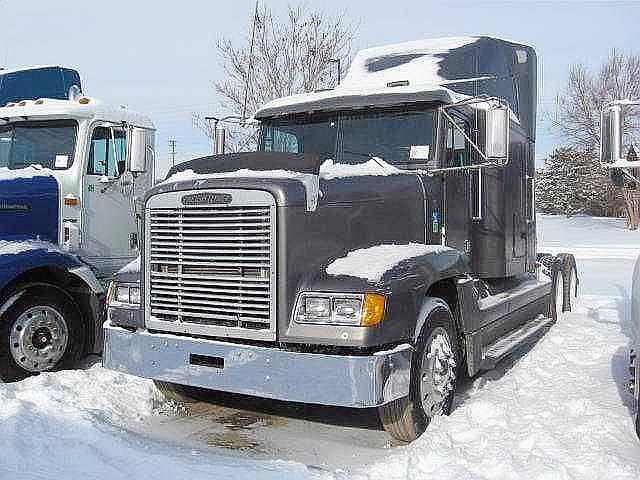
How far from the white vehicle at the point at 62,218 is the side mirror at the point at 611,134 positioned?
461cm

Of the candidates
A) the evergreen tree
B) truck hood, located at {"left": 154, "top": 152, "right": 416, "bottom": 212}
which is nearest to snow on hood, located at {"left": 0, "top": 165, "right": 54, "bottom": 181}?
truck hood, located at {"left": 154, "top": 152, "right": 416, "bottom": 212}

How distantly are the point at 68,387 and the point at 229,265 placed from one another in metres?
2.29

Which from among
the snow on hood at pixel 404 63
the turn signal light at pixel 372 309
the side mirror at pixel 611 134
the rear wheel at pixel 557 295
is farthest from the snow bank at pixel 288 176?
the rear wheel at pixel 557 295

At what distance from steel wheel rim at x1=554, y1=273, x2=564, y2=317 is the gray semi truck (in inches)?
144

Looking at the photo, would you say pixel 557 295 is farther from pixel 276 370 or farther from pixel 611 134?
pixel 276 370

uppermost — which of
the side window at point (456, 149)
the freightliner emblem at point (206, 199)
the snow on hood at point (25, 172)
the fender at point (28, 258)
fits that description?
the side window at point (456, 149)

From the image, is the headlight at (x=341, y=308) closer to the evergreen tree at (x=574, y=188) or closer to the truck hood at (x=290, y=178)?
the truck hood at (x=290, y=178)

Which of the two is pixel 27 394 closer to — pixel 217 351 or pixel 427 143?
pixel 217 351

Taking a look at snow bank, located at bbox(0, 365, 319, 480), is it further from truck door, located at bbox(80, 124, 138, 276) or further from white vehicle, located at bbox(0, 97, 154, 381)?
truck door, located at bbox(80, 124, 138, 276)

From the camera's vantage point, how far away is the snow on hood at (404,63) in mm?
7211

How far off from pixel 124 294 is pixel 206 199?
1.23 m

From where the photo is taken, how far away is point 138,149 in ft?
24.7

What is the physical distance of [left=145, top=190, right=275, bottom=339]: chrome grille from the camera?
4.68 meters

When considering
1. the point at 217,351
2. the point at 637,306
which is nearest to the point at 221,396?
the point at 217,351
